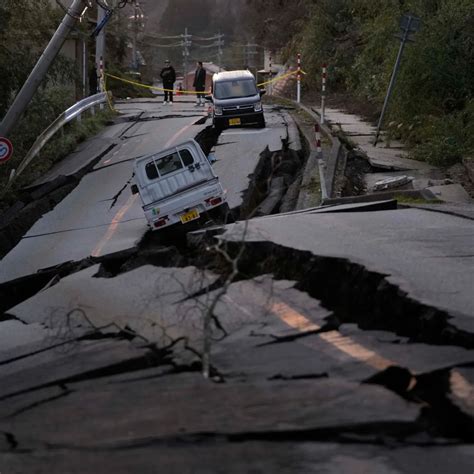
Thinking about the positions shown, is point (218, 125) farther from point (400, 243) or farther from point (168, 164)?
point (400, 243)

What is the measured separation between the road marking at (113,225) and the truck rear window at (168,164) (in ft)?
3.74

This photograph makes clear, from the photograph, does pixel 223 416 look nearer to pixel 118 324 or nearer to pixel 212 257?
pixel 118 324

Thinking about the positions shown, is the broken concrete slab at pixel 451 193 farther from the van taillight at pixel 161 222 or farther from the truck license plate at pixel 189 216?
the van taillight at pixel 161 222

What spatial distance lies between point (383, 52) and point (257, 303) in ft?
75.3

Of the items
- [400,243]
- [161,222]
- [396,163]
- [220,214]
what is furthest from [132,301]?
[396,163]

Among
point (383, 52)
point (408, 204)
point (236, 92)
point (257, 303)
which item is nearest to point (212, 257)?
point (257, 303)

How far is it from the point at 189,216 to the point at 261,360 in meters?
7.88

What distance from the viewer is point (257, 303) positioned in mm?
8242

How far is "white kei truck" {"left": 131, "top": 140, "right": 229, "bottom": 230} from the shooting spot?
1441cm

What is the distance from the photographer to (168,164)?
604 inches

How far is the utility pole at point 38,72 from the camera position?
1948 cm

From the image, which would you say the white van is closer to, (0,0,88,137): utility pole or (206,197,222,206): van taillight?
(0,0,88,137): utility pole

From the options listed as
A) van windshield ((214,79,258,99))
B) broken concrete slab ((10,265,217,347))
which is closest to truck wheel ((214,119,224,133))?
van windshield ((214,79,258,99))

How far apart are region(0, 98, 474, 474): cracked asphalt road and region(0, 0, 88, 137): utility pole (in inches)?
337
